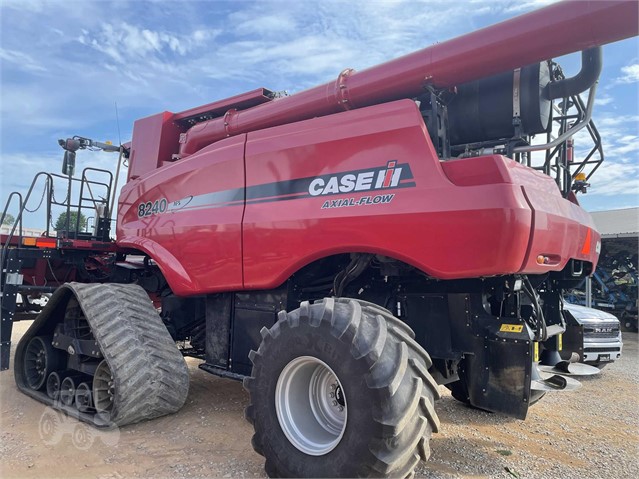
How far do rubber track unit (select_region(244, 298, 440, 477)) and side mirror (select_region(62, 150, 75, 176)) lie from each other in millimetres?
4420

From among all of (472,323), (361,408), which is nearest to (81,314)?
(361,408)

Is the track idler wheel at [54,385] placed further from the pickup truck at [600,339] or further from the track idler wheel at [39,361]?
the pickup truck at [600,339]

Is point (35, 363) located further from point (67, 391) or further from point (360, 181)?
point (360, 181)

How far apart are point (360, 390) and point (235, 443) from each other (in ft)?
6.04

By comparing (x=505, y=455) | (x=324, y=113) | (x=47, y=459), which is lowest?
(x=47, y=459)

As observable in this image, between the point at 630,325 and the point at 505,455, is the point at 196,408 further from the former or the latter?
the point at 630,325

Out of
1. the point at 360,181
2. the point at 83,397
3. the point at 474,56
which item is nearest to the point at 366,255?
the point at 360,181

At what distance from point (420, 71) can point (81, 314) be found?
14.2 ft

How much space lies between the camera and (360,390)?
9.75 feet

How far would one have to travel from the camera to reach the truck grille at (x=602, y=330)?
26.0 feet

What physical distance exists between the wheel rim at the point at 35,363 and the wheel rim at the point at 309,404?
3.78 metres

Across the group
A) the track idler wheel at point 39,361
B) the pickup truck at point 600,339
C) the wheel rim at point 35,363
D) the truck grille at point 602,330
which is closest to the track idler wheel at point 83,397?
the track idler wheel at point 39,361

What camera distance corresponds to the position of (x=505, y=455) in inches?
165

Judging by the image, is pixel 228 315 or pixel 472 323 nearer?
pixel 472 323
